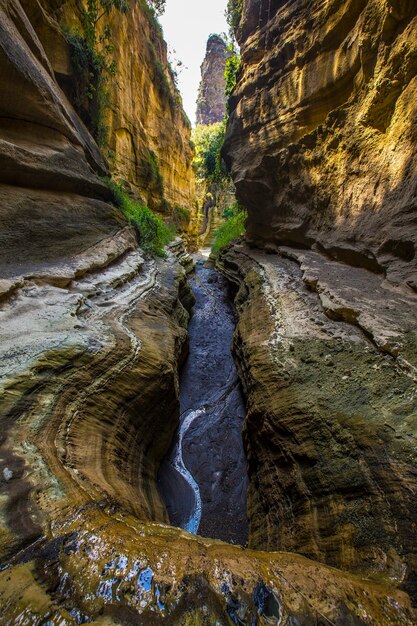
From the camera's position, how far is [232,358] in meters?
5.92

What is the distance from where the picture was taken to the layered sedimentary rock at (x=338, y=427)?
6.04 feet

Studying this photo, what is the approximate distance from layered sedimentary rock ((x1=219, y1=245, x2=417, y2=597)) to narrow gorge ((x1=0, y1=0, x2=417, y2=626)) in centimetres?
2

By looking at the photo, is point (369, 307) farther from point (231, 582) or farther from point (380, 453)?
point (231, 582)

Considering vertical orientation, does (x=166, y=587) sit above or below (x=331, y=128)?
below

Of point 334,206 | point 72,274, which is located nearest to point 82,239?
point 72,274

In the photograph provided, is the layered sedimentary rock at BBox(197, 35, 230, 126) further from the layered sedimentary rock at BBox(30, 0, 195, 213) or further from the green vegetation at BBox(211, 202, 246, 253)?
the green vegetation at BBox(211, 202, 246, 253)

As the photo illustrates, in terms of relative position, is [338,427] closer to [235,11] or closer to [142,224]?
[142,224]

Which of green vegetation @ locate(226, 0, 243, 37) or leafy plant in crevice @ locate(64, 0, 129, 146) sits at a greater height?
green vegetation @ locate(226, 0, 243, 37)

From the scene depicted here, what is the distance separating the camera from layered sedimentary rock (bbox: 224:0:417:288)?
420 centimetres

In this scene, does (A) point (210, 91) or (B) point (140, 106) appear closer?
(B) point (140, 106)

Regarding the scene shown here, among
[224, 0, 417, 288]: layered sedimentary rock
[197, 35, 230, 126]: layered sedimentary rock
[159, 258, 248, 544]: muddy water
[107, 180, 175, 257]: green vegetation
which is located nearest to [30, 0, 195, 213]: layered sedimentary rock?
[107, 180, 175, 257]: green vegetation

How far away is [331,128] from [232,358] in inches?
200

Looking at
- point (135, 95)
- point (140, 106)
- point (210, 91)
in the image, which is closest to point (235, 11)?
point (135, 95)

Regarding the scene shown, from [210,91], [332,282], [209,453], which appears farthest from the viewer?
[210,91]
